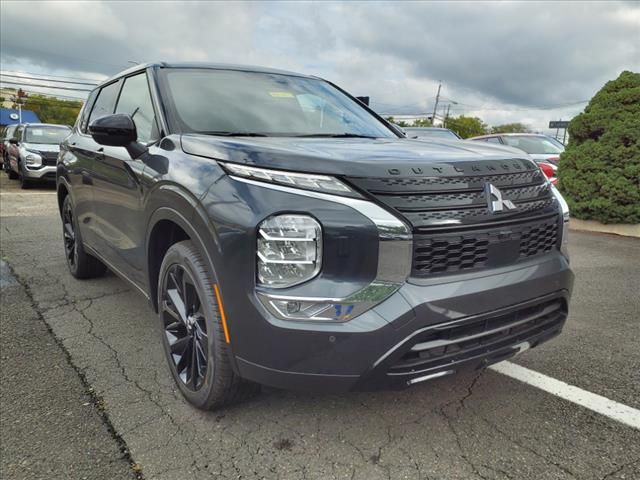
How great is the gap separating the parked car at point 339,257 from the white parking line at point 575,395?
1.62 feet

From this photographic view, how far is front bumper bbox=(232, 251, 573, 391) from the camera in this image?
1.84 metres

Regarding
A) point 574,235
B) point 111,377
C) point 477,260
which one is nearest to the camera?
point 477,260

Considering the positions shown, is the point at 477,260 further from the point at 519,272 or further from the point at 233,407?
the point at 233,407

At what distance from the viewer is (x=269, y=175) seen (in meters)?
1.96

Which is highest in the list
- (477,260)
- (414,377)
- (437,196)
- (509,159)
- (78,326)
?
(509,159)

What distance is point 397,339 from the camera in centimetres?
A: 185

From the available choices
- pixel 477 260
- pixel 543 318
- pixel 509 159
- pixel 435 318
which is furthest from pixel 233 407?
pixel 509 159

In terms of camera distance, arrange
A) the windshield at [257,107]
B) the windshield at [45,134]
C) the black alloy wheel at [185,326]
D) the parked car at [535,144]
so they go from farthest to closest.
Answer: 1. the windshield at [45,134]
2. the parked car at [535,144]
3. the windshield at [257,107]
4. the black alloy wheel at [185,326]

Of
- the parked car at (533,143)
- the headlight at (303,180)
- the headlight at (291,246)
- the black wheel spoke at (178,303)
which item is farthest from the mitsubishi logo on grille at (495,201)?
the parked car at (533,143)

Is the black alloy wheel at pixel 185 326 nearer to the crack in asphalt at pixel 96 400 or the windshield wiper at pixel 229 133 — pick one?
the crack in asphalt at pixel 96 400

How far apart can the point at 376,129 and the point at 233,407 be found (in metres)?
2.00

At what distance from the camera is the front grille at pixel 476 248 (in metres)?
1.95

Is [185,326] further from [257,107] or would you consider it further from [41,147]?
[41,147]

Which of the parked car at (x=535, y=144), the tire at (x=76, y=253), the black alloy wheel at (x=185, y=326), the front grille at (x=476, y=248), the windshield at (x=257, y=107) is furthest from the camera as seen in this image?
the parked car at (x=535, y=144)
